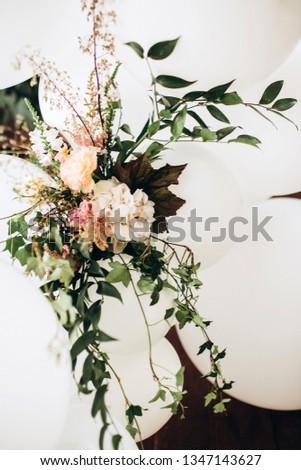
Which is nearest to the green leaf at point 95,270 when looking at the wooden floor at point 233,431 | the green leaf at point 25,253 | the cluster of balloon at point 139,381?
the green leaf at point 25,253

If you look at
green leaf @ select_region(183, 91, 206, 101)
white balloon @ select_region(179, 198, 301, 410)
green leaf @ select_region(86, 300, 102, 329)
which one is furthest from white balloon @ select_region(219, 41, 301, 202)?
green leaf @ select_region(86, 300, 102, 329)

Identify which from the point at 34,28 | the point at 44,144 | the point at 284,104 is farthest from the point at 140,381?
the point at 34,28

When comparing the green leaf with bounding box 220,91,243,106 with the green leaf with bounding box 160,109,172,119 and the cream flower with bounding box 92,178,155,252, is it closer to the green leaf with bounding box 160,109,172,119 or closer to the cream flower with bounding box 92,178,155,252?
the green leaf with bounding box 160,109,172,119

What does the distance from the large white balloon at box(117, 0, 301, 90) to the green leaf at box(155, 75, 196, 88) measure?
0.02 meters

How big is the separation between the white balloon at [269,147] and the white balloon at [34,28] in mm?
417

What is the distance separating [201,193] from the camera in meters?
1.10

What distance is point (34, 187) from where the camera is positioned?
103 cm

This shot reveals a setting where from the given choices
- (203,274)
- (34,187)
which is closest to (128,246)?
(34,187)

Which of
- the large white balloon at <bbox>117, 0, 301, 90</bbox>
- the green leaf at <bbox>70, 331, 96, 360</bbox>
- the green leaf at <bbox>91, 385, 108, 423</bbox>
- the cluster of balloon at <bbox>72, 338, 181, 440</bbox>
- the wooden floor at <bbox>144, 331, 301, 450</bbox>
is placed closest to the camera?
the green leaf at <bbox>91, 385, 108, 423</bbox>

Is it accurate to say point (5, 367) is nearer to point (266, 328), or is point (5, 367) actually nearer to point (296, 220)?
point (266, 328)

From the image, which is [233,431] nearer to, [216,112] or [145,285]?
[145,285]

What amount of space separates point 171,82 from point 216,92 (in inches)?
3.6

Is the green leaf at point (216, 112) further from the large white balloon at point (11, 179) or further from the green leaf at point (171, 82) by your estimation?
the large white balloon at point (11, 179)

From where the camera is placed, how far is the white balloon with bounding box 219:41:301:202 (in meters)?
1.21
